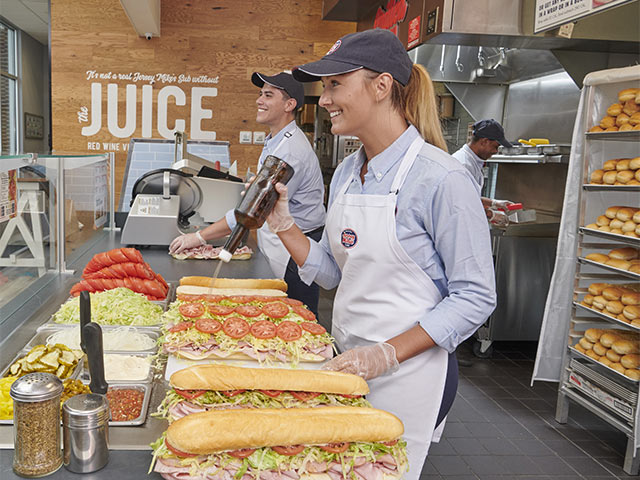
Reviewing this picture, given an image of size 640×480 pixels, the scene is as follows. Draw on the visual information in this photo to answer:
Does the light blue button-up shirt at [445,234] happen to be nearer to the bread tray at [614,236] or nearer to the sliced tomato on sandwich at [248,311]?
the sliced tomato on sandwich at [248,311]

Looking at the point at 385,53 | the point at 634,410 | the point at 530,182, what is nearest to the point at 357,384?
the point at 385,53

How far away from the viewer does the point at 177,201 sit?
401 cm

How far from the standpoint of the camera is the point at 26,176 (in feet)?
8.42

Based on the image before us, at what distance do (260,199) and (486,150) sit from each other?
3.99 m

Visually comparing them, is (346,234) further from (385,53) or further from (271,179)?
(385,53)

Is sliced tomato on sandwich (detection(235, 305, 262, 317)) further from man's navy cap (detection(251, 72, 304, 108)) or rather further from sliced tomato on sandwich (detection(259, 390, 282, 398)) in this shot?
A: man's navy cap (detection(251, 72, 304, 108))

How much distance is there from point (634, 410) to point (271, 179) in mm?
2770

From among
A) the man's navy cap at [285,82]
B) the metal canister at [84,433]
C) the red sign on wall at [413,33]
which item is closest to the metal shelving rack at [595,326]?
the red sign on wall at [413,33]

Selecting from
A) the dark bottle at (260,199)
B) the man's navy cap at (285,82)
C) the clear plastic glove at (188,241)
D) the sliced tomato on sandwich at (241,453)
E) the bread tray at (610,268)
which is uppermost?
the man's navy cap at (285,82)

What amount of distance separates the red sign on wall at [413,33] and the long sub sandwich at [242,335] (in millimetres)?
2722

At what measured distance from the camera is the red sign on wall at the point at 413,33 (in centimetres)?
404

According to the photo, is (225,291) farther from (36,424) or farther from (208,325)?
(36,424)

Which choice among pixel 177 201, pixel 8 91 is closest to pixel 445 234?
pixel 177 201

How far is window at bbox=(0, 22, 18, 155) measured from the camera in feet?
35.0
